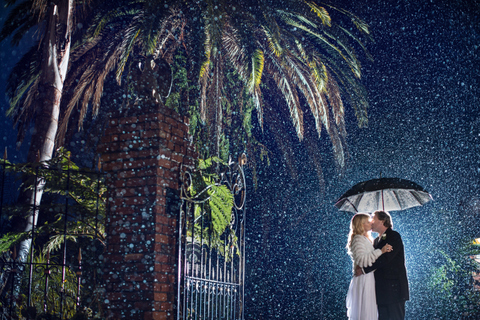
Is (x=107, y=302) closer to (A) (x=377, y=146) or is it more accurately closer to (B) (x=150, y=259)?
(B) (x=150, y=259)

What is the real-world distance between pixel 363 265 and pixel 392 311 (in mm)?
603

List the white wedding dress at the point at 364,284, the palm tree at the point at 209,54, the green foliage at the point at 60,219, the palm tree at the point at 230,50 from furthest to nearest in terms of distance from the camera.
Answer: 1. the palm tree at the point at 209,54
2. the palm tree at the point at 230,50
3. the green foliage at the point at 60,219
4. the white wedding dress at the point at 364,284

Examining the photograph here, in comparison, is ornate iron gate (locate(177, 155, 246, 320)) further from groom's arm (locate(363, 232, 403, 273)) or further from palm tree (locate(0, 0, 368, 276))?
palm tree (locate(0, 0, 368, 276))

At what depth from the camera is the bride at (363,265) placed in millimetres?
5715

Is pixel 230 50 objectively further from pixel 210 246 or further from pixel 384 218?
pixel 210 246

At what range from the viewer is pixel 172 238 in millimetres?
4621

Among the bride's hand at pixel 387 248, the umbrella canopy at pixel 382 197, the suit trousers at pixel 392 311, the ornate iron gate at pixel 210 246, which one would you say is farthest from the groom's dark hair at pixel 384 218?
the ornate iron gate at pixel 210 246

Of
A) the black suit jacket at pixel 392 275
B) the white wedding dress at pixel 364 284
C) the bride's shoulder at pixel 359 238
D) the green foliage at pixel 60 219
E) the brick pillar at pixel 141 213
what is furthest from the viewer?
the green foliage at pixel 60 219

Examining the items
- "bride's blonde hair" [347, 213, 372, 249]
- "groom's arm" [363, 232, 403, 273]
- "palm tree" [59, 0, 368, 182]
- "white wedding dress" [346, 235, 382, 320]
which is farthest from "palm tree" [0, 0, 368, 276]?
"groom's arm" [363, 232, 403, 273]

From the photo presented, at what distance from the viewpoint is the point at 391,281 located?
18.5ft

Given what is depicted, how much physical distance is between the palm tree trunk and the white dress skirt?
773 centimetres

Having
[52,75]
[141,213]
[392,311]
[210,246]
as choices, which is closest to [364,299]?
[392,311]

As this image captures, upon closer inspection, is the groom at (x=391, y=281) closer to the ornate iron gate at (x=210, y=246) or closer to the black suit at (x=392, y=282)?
the black suit at (x=392, y=282)

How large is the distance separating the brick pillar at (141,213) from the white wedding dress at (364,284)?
237 cm
